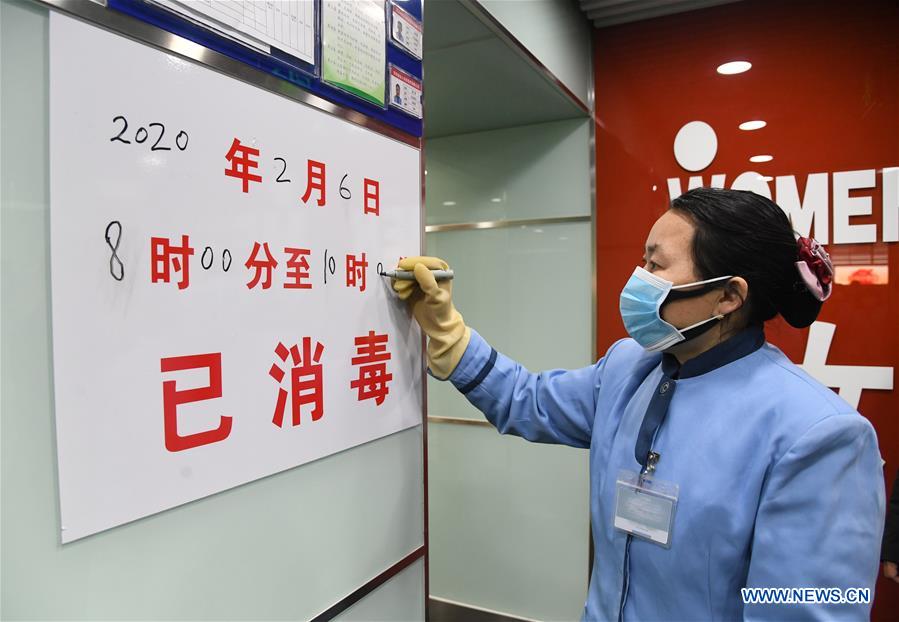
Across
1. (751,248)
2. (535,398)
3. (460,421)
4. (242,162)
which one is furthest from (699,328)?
(460,421)

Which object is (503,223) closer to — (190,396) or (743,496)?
(743,496)

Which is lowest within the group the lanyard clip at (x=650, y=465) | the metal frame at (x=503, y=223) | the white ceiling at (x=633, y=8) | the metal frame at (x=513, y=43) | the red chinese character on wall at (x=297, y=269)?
the lanyard clip at (x=650, y=465)

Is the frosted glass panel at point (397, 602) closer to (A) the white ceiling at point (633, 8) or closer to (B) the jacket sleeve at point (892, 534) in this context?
(B) the jacket sleeve at point (892, 534)

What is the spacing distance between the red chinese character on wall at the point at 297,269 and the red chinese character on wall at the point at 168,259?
0.55ft

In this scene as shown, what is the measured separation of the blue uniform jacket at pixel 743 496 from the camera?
880 mm

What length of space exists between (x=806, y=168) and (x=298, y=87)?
6.35 ft

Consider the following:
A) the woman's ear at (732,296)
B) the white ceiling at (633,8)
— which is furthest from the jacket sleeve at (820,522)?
the white ceiling at (633,8)

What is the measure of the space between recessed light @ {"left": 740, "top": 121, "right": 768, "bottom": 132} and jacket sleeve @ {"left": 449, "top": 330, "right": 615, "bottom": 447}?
1.31 m

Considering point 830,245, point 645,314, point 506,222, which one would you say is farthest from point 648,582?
→ point 506,222

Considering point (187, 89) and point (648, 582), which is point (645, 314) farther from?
point (187, 89)

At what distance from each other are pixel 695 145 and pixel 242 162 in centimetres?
195

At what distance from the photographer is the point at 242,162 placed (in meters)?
0.79

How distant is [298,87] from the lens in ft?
2.90

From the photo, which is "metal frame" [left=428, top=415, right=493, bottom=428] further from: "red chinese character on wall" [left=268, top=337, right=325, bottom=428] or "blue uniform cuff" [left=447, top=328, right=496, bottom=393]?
"red chinese character on wall" [left=268, top=337, right=325, bottom=428]
